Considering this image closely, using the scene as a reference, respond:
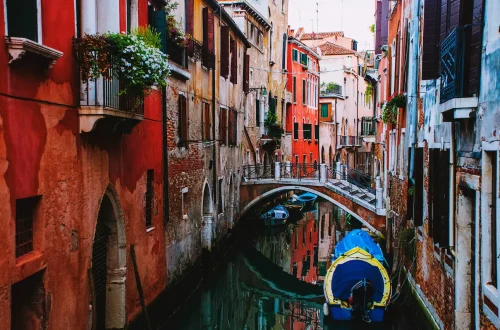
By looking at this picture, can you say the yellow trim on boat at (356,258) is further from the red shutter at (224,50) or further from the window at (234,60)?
the window at (234,60)

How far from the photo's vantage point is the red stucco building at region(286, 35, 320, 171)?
32.8 m

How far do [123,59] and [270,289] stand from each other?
32.8 ft

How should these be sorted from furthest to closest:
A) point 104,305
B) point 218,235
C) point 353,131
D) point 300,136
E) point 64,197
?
point 353,131, point 300,136, point 218,235, point 104,305, point 64,197

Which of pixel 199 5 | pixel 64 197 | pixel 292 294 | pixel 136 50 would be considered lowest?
pixel 292 294

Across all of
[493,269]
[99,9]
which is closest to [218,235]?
[99,9]

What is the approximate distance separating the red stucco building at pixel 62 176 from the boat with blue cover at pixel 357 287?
13.2ft

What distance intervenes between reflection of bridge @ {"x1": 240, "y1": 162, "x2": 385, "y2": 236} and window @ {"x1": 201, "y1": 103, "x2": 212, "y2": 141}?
505 centimetres

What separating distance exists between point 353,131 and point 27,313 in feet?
137

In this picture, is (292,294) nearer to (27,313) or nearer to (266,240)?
(266,240)

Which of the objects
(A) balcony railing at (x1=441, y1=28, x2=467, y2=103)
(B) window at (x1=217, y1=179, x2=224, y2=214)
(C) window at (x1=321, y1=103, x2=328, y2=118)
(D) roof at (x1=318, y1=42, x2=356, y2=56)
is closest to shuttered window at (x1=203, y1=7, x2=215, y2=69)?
(B) window at (x1=217, y1=179, x2=224, y2=214)

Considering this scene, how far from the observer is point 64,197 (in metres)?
6.98

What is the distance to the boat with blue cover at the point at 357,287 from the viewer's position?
11633 millimetres

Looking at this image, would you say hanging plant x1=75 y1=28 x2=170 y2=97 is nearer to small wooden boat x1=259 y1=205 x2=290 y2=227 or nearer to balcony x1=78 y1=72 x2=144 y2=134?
balcony x1=78 y1=72 x2=144 y2=134

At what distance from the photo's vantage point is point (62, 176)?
22.6 ft
